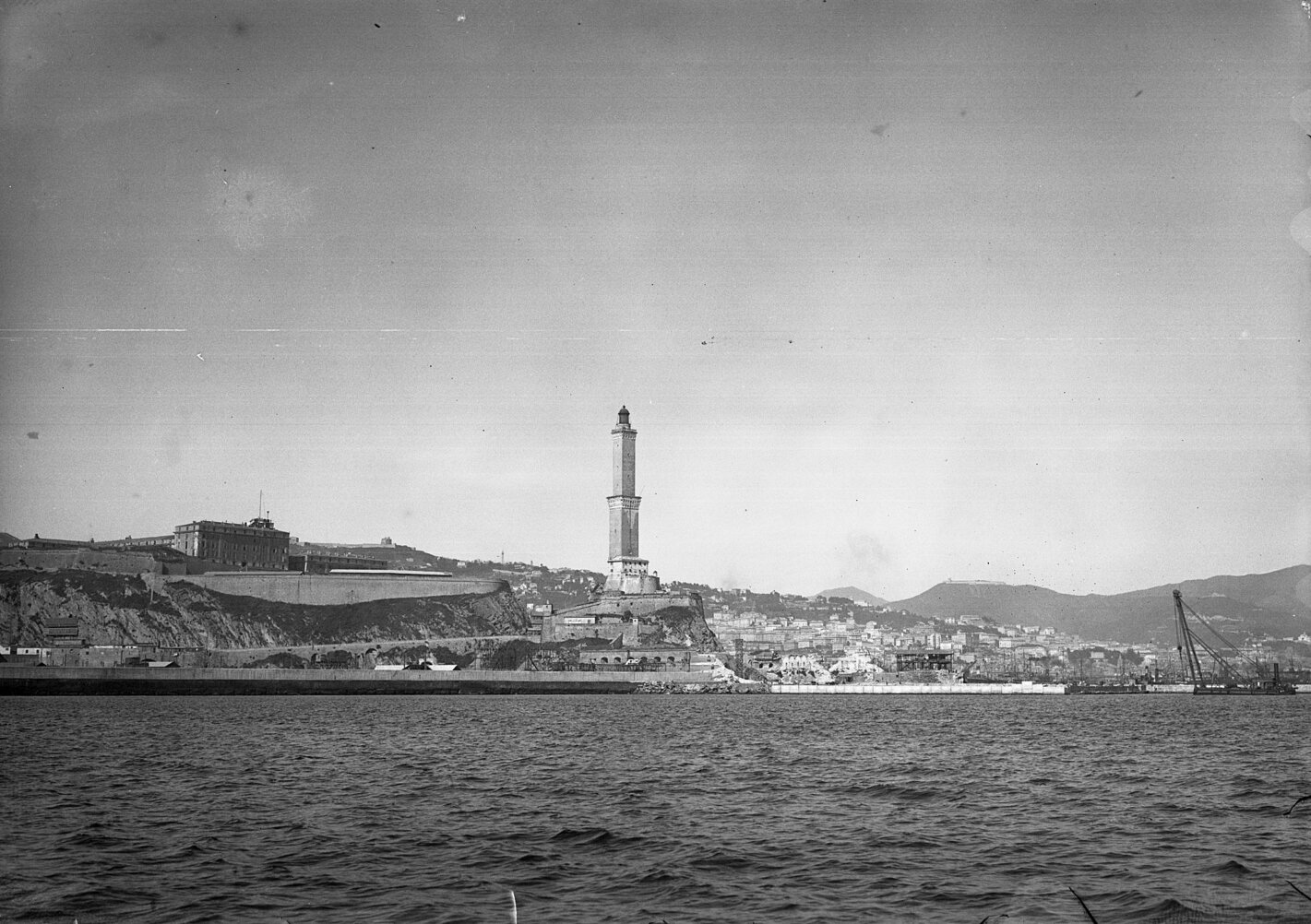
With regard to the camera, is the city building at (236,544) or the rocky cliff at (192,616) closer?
the rocky cliff at (192,616)

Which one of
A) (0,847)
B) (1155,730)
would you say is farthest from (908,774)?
(1155,730)

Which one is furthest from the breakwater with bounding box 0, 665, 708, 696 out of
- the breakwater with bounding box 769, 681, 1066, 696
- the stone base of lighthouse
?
the stone base of lighthouse

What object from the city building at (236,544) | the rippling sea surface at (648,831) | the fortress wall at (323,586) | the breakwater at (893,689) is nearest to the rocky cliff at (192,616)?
the fortress wall at (323,586)

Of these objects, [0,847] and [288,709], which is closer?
[0,847]

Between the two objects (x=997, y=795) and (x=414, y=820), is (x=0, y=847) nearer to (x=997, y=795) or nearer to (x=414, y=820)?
(x=414, y=820)

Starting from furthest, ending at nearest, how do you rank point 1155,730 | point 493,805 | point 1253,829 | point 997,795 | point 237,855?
point 1155,730
point 997,795
point 493,805
point 1253,829
point 237,855

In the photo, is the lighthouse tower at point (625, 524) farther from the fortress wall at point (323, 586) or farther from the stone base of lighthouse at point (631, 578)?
the fortress wall at point (323, 586)
